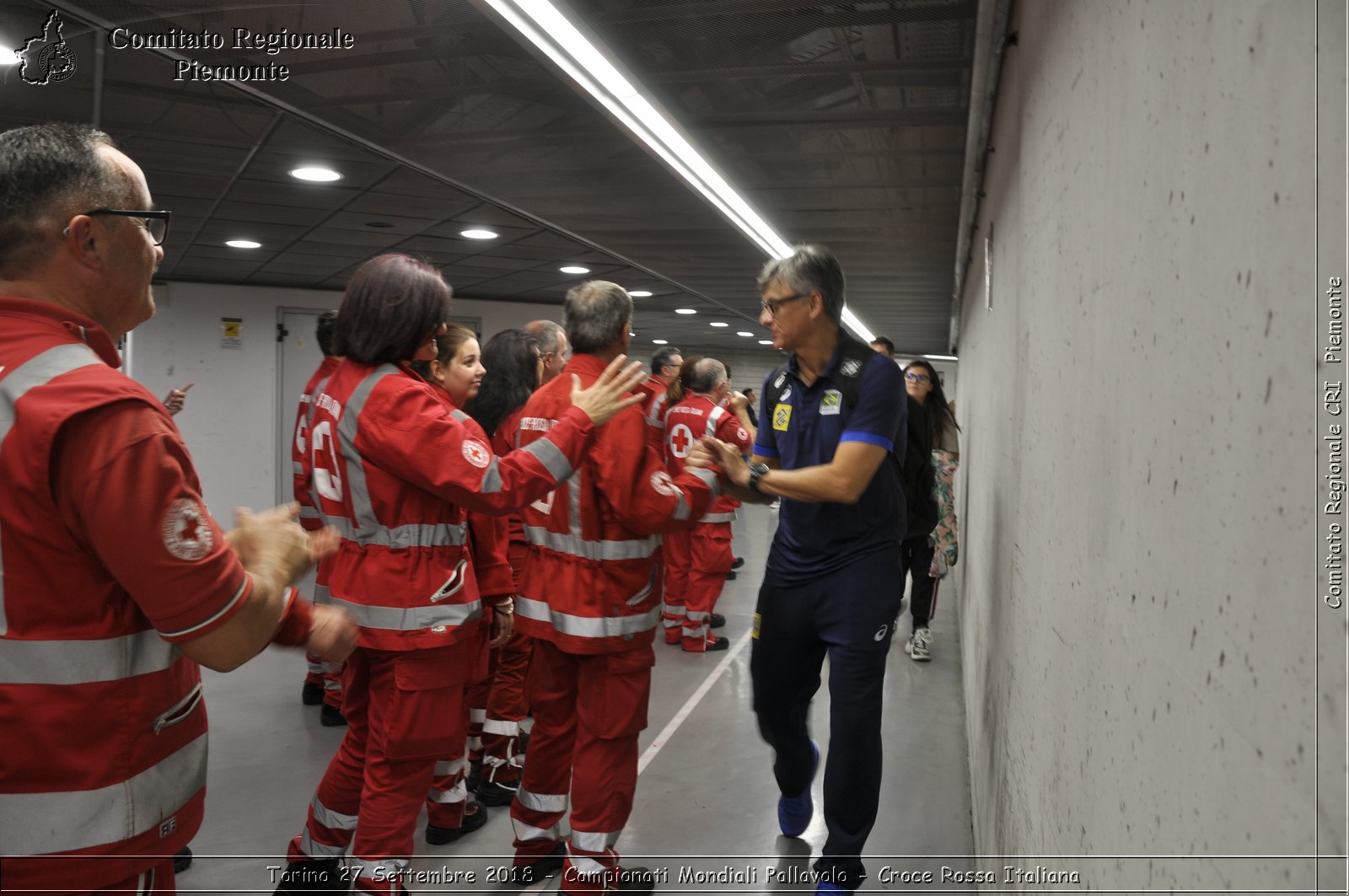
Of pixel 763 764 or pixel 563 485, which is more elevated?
pixel 563 485

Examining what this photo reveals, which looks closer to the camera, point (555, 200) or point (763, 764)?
point (763, 764)

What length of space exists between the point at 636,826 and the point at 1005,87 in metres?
3.15

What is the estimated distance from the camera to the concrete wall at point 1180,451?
0.63 m

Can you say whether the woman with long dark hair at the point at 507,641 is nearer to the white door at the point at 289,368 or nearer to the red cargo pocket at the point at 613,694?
the red cargo pocket at the point at 613,694

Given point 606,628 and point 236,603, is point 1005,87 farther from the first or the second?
point 236,603

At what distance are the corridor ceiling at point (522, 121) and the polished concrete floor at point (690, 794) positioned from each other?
2.96 meters

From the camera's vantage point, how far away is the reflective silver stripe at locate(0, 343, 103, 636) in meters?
1.25

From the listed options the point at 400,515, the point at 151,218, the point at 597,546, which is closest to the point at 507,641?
the point at 597,546

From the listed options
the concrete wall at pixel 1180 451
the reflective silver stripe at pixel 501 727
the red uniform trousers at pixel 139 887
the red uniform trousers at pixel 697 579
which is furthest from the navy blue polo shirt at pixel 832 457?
the red uniform trousers at pixel 697 579

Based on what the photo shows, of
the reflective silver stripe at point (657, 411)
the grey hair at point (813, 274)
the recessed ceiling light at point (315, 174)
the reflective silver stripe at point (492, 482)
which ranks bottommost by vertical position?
the reflective silver stripe at point (492, 482)

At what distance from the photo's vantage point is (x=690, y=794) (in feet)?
12.8

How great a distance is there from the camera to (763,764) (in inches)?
167

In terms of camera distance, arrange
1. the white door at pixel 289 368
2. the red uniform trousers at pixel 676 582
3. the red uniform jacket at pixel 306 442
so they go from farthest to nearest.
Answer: the white door at pixel 289 368
the red uniform trousers at pixel 676 582
the red uniform jacket at pixel 306 442

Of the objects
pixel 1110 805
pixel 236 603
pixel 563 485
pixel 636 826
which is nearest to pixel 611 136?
pixel 563 485
